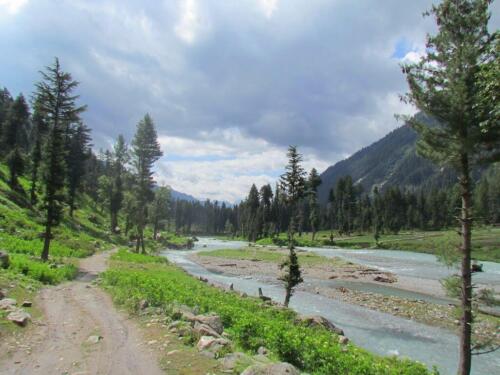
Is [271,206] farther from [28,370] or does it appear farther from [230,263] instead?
[28,370]

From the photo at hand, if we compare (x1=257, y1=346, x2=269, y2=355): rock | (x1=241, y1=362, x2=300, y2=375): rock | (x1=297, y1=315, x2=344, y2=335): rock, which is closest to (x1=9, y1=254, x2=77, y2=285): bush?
(x1=257, y1=346, x2=269, y2=355): rock

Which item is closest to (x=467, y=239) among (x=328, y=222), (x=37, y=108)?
(x=37, y=108)

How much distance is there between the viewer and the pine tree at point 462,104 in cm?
1403

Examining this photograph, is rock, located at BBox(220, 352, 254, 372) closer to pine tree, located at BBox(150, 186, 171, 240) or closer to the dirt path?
the dirt path

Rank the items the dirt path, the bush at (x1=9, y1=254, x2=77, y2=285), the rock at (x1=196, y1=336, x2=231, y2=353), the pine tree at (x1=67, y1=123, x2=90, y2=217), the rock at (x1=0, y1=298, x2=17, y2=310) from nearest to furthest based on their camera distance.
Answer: the dirt path
the rock at (x1=196, y1=336, x2=231, y2=353)
the rock at (x1=0, y1=298, x2=17, y2=310)
the bush at (x1=9, y1=254, x2=77, y2=285)
the pine tree at (x1=67, y1=123, x2=90, y2=217)

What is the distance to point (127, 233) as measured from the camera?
87.3m

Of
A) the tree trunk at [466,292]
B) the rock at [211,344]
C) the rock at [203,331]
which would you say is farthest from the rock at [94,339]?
the tree trunk at [466,292]

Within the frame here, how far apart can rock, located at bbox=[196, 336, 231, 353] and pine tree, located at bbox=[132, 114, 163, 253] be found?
45.2 meters

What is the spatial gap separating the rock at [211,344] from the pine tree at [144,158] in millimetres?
45206

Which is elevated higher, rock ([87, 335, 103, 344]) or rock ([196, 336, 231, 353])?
rock ([196, 336, 231, 353])

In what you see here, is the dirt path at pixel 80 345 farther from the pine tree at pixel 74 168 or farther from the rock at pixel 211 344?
the pine tree at pixel 74 168

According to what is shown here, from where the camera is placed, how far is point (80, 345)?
1185cm

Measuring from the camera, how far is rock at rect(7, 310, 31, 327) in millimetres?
12703

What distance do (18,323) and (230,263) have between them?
52689mm
